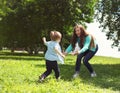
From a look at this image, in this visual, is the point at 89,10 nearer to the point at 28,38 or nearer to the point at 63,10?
the point at 63,10

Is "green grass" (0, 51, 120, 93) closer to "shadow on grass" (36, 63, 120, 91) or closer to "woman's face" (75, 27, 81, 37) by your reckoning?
"shadow on grass" (36, 63, 120, 91)

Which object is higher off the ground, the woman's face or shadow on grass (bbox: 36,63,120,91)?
the woman's face

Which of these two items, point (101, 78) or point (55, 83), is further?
point (101, 78)

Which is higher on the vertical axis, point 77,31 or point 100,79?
point 77,31

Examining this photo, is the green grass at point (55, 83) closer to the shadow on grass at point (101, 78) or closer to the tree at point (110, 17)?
the shadow on grass at point (101, 78)

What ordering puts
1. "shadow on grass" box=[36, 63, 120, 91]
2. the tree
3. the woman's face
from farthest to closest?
1. the tree
2. the woman's face
3. "shadow on grass" box=[36, 63, 120, 91]

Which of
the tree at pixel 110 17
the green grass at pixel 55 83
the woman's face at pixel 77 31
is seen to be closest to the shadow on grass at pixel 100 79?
the green grass at pixel 55 83

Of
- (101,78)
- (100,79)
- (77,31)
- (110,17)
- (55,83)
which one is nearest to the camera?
(55,83)

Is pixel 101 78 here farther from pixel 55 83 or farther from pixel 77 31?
pixel 55 83

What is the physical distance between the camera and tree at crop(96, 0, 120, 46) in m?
33.4

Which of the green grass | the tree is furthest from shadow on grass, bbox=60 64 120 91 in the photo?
the tree

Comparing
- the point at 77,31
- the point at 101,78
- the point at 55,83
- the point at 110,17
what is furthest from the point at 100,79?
the point at 110,17

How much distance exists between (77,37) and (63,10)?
1443 inches

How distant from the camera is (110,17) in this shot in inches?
1362
